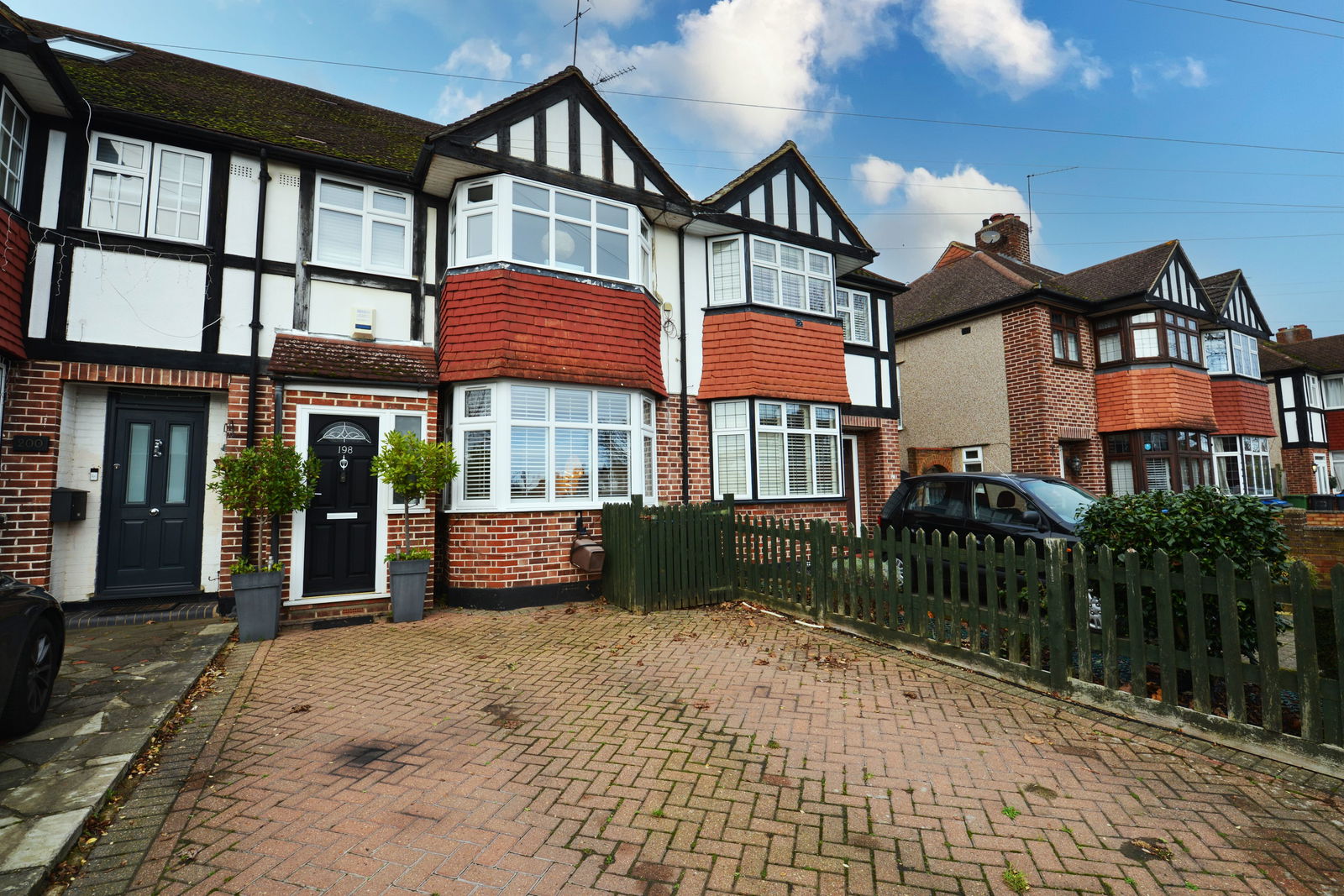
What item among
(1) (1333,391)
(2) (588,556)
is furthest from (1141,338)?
(1) (1333,391)

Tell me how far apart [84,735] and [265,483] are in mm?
3270

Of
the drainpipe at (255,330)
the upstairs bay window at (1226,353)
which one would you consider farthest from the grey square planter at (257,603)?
the upstairs bay window at (1226,353)

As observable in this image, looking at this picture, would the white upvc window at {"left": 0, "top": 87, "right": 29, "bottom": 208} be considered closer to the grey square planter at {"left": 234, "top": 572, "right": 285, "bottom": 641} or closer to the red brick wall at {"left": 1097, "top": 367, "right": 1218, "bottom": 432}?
the grey square planter at {"left": 234, "top": 572, "right": 285, "bottom": 641}

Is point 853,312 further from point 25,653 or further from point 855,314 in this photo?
point 25,653

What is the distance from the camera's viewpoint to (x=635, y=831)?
2773mm

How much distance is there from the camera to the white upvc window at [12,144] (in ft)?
20.5

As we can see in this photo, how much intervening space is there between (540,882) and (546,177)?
8830mm

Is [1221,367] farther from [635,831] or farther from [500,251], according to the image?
[635,831]

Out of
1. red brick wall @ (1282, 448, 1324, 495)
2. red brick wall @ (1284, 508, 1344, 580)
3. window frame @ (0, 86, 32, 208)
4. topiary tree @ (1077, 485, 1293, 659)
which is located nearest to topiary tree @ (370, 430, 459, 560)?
window frame @ (0, 86, 32, 208)

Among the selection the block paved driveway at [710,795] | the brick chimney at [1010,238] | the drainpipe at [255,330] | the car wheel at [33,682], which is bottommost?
the block paved driveway at [710,795]

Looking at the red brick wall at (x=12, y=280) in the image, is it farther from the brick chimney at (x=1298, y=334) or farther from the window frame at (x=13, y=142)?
the brick chimney at (x=1298, y=334)

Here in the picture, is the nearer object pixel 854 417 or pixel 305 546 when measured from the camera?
pixel 305 546

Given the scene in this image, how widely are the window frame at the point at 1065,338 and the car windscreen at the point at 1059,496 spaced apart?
10009mm

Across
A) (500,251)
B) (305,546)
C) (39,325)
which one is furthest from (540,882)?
(39,325)
